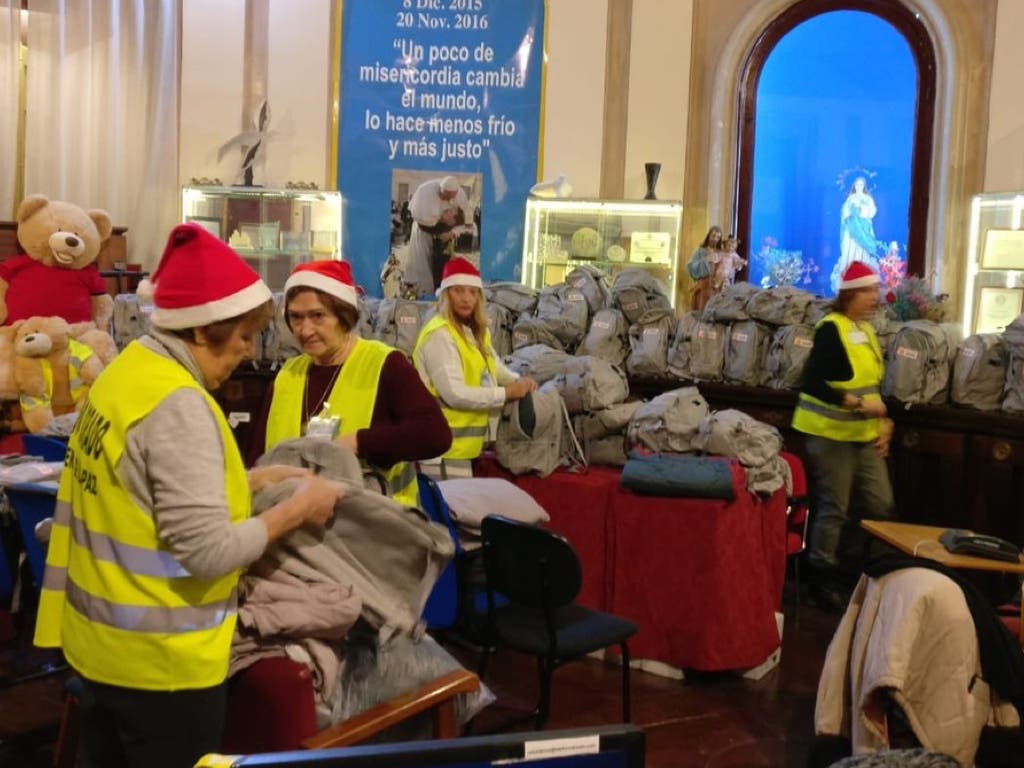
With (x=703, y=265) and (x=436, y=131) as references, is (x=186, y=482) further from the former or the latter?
(x=436, y=131)

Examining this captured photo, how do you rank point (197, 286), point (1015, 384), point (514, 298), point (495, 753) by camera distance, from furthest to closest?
point (514, 298)
point (1015, 384)
point (197, 286)
point (495, 753)

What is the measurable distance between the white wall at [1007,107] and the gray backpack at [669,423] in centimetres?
419

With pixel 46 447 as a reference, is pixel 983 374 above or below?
above

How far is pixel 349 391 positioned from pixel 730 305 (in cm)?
378

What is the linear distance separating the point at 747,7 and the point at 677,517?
550 cm

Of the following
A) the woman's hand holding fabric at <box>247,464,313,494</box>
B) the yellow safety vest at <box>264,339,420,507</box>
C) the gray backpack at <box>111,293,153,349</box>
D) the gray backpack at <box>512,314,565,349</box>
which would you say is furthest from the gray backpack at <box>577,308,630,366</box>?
the woman's hand holding fabric at <box>247,464,313,494</box>

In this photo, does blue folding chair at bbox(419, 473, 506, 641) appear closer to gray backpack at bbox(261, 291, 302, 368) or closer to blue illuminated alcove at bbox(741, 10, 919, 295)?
gray backpack at bbox(261, 291, 302, 368)

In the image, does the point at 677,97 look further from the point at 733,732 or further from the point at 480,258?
the point at 733,732

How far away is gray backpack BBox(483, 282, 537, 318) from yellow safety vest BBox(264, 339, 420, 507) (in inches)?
153

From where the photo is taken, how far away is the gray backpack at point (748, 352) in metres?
6.07

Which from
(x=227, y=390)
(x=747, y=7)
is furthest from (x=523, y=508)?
(x=747, y=7)

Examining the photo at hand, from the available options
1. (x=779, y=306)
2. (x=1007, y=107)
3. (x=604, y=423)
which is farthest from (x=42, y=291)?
(x=1007, y=107)

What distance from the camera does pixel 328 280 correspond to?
9.11 ft

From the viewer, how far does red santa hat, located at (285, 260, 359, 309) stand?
2.77 metres
